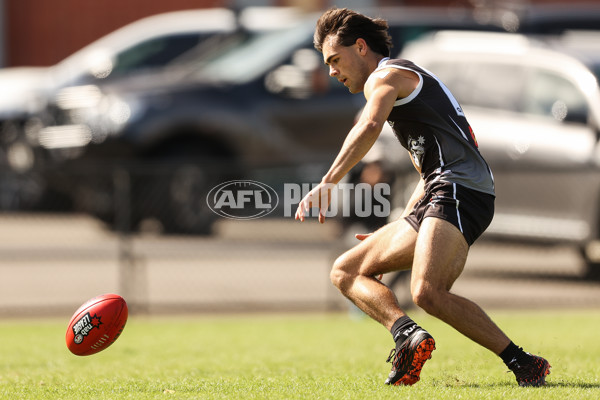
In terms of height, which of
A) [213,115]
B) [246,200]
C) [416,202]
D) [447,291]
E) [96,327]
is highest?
[416,202]

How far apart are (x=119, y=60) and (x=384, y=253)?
10.8m

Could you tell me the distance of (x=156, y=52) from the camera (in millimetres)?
16234

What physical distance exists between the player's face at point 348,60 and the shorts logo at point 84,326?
192cm

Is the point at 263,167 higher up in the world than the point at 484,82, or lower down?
lower down

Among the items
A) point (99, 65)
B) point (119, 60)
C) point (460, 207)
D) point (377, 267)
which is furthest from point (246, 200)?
point (119, 60)

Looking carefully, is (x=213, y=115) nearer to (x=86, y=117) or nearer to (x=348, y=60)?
(x=86, y=117)

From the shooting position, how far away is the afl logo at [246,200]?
938 centimetres

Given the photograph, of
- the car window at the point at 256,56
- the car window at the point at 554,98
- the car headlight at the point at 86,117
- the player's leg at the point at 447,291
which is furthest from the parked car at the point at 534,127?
the player's leg at the point at 447,291

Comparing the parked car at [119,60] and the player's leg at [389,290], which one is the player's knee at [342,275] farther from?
the parked car at [119,60]

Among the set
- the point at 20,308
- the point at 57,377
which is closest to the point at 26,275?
the point at 20,308

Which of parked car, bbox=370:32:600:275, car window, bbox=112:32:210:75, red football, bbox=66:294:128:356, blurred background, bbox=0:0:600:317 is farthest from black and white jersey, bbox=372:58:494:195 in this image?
car window, bbox=112:32:210:75

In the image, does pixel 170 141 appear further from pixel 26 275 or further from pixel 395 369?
pixel 395 369

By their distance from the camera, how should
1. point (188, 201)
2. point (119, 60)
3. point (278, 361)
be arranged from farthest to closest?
point (119, 60)
point (188, 201)
point (278, 361)

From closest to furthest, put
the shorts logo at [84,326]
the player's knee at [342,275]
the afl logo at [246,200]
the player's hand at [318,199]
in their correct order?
the player's hand at [318,199], the player's knee at [342,275], the shorts logo at [84,326], the afl logo at [246,200]
